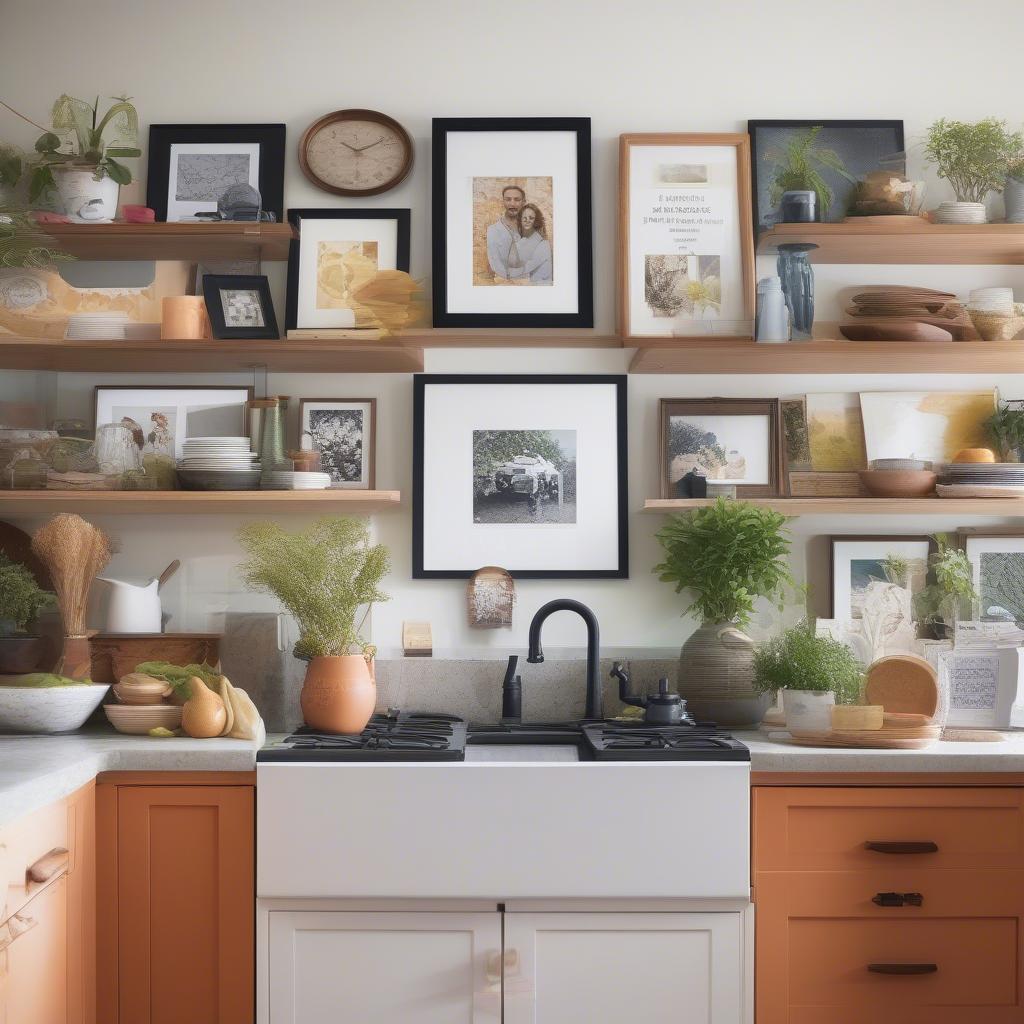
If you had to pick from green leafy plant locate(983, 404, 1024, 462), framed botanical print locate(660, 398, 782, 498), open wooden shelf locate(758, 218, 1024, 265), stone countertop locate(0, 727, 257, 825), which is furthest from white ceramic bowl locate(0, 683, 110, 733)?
green leafy plant locate(983, 404, 1024, 462)

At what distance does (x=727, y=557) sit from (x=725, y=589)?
0.09 m

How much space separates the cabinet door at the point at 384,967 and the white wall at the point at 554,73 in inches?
45.8

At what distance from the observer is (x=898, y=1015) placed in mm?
2422

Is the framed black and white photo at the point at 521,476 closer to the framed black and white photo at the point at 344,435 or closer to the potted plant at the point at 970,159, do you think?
the framed black and white photo at the point at 344,435

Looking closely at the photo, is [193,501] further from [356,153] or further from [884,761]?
[884,761]

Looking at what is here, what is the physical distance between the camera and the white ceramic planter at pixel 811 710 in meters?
2.60

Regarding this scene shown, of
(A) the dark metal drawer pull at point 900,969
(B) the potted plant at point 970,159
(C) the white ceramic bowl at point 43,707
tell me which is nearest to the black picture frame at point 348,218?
(C) the white ceramic bowl at point 43,707

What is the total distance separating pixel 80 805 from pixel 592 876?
1027 millimetres

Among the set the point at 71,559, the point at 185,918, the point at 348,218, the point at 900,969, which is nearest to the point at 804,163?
the point at 348,218

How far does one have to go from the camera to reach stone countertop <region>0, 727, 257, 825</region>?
83.6 inches

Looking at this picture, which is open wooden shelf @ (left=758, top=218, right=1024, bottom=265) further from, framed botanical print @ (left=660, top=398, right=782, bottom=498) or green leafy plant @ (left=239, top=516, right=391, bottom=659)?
green leafy plant @ (left=239, top=516, right=391, bottom=659)

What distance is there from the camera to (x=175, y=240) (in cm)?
298

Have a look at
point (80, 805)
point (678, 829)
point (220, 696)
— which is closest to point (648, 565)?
point (678, 829)

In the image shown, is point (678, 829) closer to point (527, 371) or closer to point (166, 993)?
point (166, 993)
